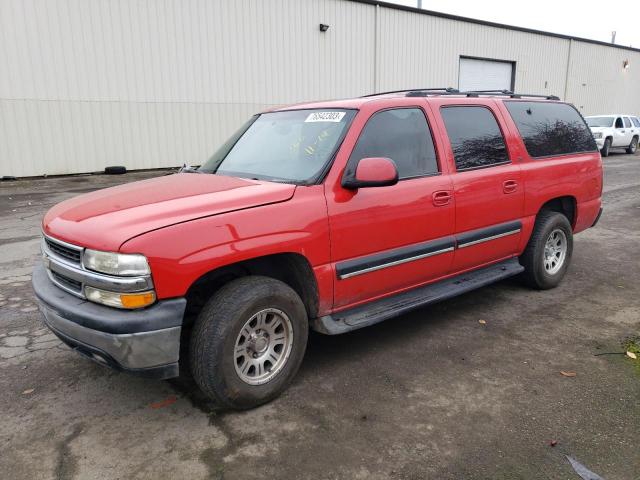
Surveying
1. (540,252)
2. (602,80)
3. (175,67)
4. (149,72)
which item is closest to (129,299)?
(540,252)

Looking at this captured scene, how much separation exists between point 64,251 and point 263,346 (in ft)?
4.25

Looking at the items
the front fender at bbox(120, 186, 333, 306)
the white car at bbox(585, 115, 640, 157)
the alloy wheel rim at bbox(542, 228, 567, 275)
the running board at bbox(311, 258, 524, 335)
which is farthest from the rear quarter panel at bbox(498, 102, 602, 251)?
the white car at bbox(585, 115, 640, 157)

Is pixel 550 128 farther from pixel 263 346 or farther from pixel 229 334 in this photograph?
pixel 229 334

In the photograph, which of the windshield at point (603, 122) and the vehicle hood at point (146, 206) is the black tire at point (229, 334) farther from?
the windshield at point (603, 122)

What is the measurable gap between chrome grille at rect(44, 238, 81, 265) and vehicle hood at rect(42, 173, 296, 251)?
0.18 ft

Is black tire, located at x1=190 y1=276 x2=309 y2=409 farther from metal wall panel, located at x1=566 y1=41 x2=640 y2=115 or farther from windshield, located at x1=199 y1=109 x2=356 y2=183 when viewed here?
metal wall panel, located at x1=566 y1=41 x2=640 y2=115

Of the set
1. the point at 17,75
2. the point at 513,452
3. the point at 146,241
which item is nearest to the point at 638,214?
the point at 513,452

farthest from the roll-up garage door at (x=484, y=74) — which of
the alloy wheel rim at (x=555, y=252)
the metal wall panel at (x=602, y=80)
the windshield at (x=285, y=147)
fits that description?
the windshield at (x=285, y=147)

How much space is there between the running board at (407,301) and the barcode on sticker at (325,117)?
1356 millimetres

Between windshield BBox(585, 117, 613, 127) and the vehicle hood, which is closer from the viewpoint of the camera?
the vehicle hood

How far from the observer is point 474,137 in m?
4.32

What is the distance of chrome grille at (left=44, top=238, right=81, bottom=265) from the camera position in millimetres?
2869

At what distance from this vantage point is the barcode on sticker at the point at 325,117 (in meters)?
3.66

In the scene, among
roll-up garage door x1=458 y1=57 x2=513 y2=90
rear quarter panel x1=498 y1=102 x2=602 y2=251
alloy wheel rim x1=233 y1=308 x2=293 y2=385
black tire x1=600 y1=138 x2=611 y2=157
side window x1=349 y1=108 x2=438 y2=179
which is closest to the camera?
alloy wheel rim x1=233 y1=308 x2=293 y2=385
